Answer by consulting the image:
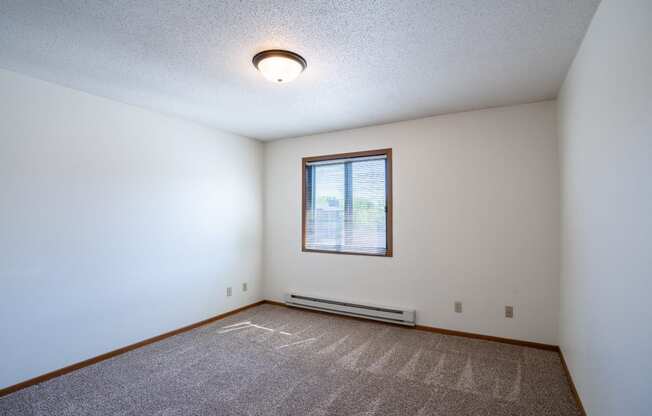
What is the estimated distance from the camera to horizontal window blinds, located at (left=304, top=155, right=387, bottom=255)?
416cm

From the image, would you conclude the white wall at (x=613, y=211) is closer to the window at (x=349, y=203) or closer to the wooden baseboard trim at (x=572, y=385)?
the wooden baseboard trim at (x=572, y=385)

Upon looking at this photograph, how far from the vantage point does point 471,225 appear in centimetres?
355

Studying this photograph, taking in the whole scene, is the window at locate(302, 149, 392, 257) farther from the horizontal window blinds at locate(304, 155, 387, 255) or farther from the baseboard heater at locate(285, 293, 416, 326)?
the baseboard heater at locate(285, 293, 416, 326)

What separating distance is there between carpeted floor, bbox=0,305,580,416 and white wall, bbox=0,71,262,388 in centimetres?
38

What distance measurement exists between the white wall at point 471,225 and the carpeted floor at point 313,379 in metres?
0.42

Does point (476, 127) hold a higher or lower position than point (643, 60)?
higher

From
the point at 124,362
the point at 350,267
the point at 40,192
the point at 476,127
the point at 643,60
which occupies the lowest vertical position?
the point at 124,362

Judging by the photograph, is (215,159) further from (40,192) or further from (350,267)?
(350,267)

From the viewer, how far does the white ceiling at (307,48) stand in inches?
71.9

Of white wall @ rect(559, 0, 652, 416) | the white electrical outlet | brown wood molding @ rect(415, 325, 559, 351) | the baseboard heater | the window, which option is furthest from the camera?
the window

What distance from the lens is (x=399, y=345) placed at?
332cm

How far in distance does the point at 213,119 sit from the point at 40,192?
1.86 meters

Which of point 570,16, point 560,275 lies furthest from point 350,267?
point 570,16

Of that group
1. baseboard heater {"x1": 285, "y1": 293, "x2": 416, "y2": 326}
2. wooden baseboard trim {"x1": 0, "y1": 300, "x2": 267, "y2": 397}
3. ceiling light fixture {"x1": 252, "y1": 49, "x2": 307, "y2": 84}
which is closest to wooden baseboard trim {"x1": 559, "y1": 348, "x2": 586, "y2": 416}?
baseboard heater {"x1": 285, "y1": 293, "x2": 416, "y2": 326}
